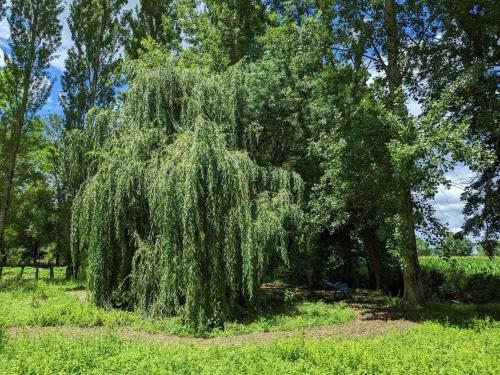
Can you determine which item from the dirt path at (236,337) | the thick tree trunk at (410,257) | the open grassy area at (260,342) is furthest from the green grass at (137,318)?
the thick tree trunk at (410,257)

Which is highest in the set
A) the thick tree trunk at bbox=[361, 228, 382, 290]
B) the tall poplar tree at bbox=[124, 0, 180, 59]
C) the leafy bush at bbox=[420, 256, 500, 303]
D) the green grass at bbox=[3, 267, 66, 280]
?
the tall poplar tree at bbox=[124, 0, 180, 59]

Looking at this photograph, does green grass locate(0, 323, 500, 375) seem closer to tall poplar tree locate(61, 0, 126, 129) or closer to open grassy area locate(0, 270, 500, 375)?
open grassy area locate(0, 270, 500, 375)

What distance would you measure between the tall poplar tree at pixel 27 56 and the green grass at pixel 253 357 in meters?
13.0

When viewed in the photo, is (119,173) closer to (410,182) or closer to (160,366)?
→ (160,366)

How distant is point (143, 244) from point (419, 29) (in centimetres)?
1020

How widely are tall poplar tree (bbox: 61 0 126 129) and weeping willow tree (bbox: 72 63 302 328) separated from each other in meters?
9.19

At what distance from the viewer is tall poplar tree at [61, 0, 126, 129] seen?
1986 cm

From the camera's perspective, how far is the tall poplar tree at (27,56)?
55.7ft

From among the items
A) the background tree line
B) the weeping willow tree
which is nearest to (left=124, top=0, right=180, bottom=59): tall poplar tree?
the background tree line

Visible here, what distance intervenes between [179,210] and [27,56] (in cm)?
1306

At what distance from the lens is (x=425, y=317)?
33.3 feet

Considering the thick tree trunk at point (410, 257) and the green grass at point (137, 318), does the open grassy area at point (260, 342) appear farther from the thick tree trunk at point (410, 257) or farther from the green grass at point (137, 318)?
the thick tree trunk at point (410, 257)

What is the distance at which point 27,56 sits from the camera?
1716 centimetres

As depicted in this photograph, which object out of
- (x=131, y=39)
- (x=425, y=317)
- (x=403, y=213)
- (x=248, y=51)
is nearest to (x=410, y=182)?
(x=403, y=213)
